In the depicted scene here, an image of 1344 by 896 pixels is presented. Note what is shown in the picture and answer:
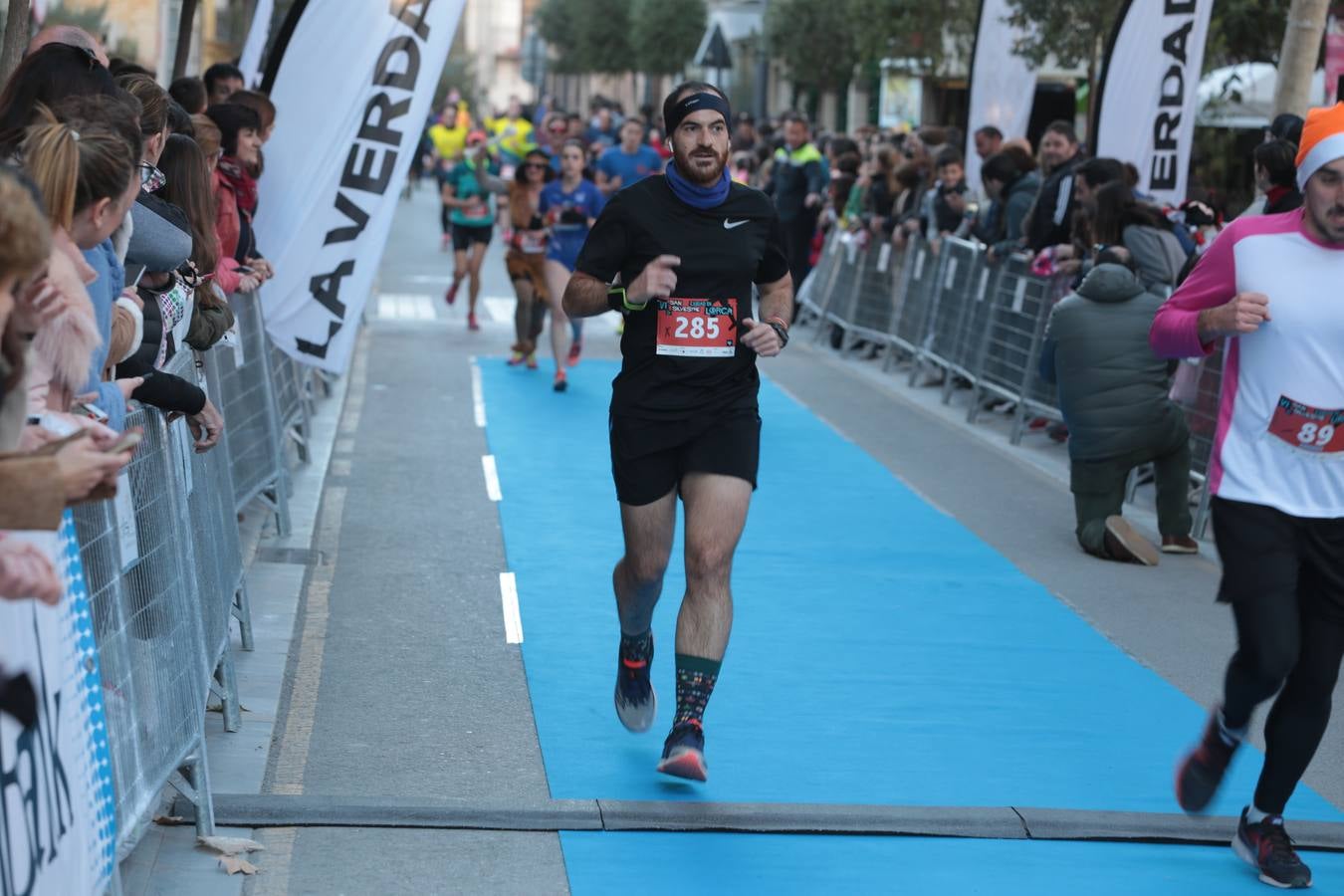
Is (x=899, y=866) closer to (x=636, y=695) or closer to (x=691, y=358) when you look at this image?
(x=636, y=695)

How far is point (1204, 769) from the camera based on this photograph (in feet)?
19.0

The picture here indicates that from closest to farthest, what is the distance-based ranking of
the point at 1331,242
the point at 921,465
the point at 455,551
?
1. the point at 1331,242
2. the point at 455,551
3. the point at 921,465

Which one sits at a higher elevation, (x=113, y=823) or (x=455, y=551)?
(x=113, y=823)

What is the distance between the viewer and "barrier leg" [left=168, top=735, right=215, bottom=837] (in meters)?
5.61

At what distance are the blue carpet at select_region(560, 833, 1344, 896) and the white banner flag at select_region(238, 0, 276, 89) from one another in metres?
7.62

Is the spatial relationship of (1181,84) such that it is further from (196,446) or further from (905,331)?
(196,446)

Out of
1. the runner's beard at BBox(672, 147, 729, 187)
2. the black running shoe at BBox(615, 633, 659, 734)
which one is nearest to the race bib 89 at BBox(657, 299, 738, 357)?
the runner's beard at BBox(672, 147, 729, 187)

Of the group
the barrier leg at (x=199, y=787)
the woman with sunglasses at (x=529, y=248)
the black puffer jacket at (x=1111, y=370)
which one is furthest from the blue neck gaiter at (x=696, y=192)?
the woman with sunglasses at (x=529, y=248)

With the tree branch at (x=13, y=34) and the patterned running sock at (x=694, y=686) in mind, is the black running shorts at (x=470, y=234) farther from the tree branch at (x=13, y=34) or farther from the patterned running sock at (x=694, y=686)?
the patterned running sock at (x=694, y=686)

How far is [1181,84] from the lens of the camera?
14.1 m

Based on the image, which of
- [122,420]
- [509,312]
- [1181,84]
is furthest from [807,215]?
[122,420]

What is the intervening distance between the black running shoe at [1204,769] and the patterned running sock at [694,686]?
1.42 meters

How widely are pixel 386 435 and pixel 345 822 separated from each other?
8255 millimetres

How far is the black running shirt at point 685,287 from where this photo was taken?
20.3 feet
